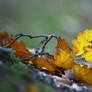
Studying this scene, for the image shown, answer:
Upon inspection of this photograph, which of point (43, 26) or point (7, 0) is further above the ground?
point (7, 0)

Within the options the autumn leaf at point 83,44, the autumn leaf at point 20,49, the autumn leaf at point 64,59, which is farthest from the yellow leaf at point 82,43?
the autumn leaf at point 20,49

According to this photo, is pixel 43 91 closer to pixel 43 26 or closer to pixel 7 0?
pixel 43 26

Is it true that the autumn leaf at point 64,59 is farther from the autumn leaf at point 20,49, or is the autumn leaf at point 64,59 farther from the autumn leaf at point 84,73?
the autumn leaf at point 20,49

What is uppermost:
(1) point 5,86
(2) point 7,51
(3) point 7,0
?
(3) point 7,0

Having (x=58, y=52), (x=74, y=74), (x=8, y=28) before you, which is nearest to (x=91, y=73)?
(x=74, y=74)

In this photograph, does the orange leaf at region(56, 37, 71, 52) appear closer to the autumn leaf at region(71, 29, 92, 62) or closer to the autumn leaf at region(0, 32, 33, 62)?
the autumn leaf at region(71, 29, 92, 62)

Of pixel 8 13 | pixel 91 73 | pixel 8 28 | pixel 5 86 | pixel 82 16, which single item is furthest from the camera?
pixel 82 16
